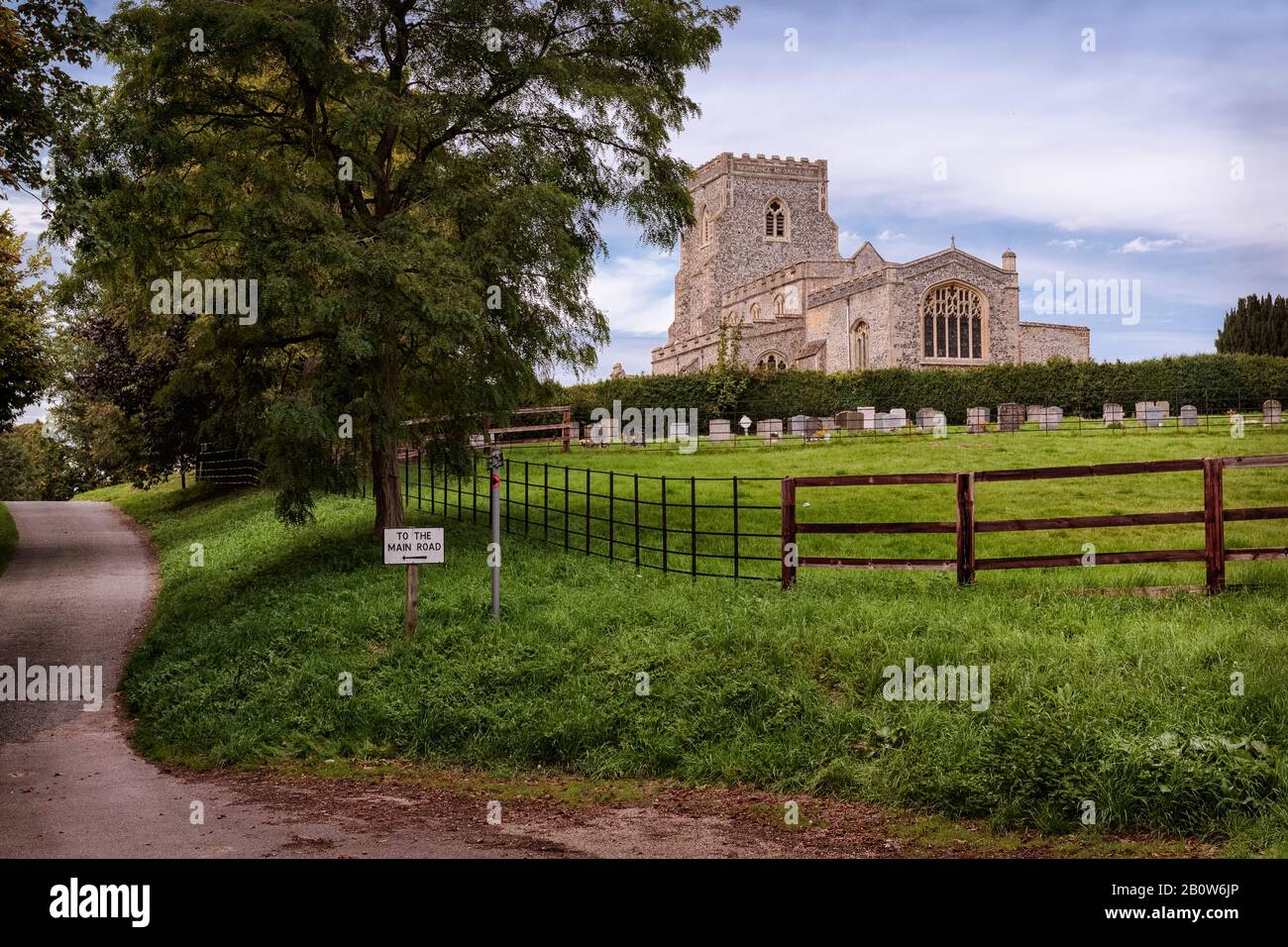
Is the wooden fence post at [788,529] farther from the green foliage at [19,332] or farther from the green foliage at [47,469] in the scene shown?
the green foliage at [47,469]

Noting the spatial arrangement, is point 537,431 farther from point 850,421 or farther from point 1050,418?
point 1050,418

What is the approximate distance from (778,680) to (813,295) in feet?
184

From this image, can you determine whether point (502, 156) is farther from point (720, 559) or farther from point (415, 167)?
point (720, 559)

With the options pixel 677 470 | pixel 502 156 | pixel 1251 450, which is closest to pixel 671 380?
Result: pixel 677 470

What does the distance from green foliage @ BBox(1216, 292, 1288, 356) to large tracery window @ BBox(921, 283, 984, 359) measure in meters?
18.9

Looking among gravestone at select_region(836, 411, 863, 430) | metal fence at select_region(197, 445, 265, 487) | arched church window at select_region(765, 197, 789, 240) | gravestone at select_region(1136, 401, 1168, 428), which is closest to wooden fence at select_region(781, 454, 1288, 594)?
gravestone at select_region(836, 411, 863, 430)

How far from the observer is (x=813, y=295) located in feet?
210

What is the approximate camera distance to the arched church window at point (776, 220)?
8019 centimetres

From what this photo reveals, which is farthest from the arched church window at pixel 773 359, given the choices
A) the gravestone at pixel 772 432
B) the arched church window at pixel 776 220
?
the gravestone at pixel 772 432

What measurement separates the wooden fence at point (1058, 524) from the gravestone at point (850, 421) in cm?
2253

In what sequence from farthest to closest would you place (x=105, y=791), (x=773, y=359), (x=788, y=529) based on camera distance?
1. (x=773, y=359)
2. (x=788, y=529)
3. (x=105, y=791)

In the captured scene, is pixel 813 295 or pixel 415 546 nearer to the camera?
pixel 415 546
